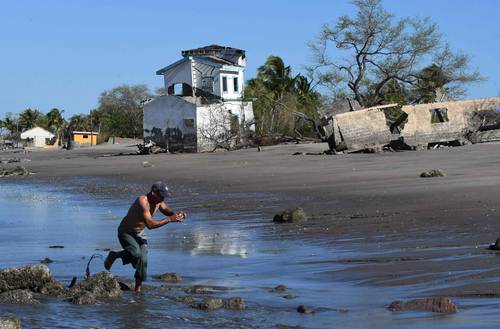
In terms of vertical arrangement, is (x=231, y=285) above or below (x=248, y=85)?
below

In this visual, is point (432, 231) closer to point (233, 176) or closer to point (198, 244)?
point (198, 244)

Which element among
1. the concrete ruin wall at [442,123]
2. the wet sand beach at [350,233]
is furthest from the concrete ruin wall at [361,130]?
the wet sand beach at [350,233]

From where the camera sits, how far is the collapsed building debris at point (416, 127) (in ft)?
120

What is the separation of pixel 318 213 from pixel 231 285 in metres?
6.19

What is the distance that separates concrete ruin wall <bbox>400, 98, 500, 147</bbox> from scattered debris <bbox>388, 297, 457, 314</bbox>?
28431mm

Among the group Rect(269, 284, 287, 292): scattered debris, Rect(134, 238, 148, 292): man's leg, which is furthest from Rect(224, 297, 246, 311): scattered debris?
Rect(134, 238, 148, 292): man's leg

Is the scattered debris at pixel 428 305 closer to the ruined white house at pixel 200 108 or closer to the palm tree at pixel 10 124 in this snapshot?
the ruined white house at pixel 200 108

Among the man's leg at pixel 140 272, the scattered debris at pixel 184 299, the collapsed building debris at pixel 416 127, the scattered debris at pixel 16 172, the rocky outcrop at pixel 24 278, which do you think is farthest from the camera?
the scattered debris at pixel 16 172

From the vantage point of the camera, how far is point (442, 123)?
3744 centimetres

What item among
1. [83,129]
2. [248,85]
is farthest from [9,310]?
[83,129]

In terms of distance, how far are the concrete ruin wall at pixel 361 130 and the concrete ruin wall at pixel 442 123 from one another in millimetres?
1027

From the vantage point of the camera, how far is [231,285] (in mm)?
10039

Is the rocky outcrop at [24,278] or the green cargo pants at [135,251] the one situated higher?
the green cargo pants at [135,251]

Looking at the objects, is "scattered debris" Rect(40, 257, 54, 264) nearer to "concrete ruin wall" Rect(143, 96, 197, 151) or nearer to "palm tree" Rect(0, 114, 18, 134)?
"concrete ruin wall" Rect(143, 96, 197, 151)
